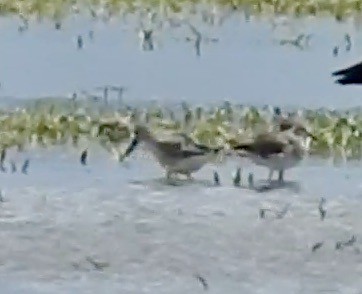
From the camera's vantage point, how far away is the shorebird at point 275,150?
7.57 m

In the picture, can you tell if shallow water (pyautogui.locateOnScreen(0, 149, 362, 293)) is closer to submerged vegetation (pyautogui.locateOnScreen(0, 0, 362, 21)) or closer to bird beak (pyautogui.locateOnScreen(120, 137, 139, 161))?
bird beak (pyautogui.locateOnScreen(120, 137, 139, 161))

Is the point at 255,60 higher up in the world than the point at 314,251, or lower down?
higher up

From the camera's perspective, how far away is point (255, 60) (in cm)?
1055

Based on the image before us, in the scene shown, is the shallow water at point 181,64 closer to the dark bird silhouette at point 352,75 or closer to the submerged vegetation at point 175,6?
the dark bird silhouette at point 352,75

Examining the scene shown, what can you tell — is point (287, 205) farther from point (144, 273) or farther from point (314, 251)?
point (144, 273)

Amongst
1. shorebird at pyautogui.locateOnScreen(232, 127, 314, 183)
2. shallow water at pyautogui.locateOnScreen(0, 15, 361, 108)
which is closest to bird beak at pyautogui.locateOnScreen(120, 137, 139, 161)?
shorebird at pyautogui.locateOnScreen(232, 127, 314, 183)

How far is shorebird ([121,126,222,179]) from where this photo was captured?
24.6ft

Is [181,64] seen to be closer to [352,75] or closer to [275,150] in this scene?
[352,75]

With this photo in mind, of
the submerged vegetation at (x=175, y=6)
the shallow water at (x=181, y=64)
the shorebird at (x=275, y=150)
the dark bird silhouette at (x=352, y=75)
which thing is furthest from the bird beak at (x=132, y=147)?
the submerged vegetation at (x=175, y=6)

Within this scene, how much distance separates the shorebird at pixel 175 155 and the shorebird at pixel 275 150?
0.21 meters

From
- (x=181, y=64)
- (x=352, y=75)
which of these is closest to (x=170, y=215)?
(x=352, y=75)

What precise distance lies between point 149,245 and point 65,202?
0.74m

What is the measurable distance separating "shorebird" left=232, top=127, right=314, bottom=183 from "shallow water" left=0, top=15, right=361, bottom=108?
4.92ft

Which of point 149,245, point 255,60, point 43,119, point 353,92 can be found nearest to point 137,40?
point 255,60
